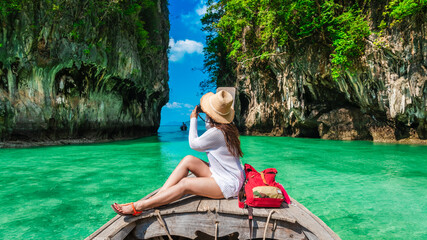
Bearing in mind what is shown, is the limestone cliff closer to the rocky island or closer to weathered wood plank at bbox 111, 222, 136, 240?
the rocky island

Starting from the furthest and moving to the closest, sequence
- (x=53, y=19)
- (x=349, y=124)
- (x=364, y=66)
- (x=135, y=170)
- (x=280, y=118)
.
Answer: (x=280, y=118), (x=349, y=124), (x=53, y=19), (x=364, y=66), (x=135, y=170)

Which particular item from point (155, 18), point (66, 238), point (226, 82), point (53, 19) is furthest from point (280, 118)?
point (66, 238)

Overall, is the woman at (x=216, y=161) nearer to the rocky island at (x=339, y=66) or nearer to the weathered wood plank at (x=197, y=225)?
the weathered wood plank at (x=197, y=225)

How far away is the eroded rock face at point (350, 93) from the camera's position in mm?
10953

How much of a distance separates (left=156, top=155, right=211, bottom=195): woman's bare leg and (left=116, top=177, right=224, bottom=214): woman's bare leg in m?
0.14

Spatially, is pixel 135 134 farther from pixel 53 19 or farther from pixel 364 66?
pixel 364 66

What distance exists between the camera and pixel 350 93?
45.4ft

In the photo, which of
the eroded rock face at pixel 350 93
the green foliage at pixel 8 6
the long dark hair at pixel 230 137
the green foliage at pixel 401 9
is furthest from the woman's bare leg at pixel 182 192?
the green foliage at pixel 8 6


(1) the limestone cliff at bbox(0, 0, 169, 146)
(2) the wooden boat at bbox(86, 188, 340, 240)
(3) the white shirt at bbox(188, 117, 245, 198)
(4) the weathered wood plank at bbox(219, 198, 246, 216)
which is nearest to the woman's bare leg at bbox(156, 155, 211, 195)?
(3) the white shirt at bbox(188, 117, 245, 198)

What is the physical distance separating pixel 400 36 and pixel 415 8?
1.37 m

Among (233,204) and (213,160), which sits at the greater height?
(213,160)

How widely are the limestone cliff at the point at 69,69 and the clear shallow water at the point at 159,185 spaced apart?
5.50m

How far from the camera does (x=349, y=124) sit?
51.0 feet

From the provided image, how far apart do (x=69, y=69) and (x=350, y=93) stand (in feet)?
55.7
